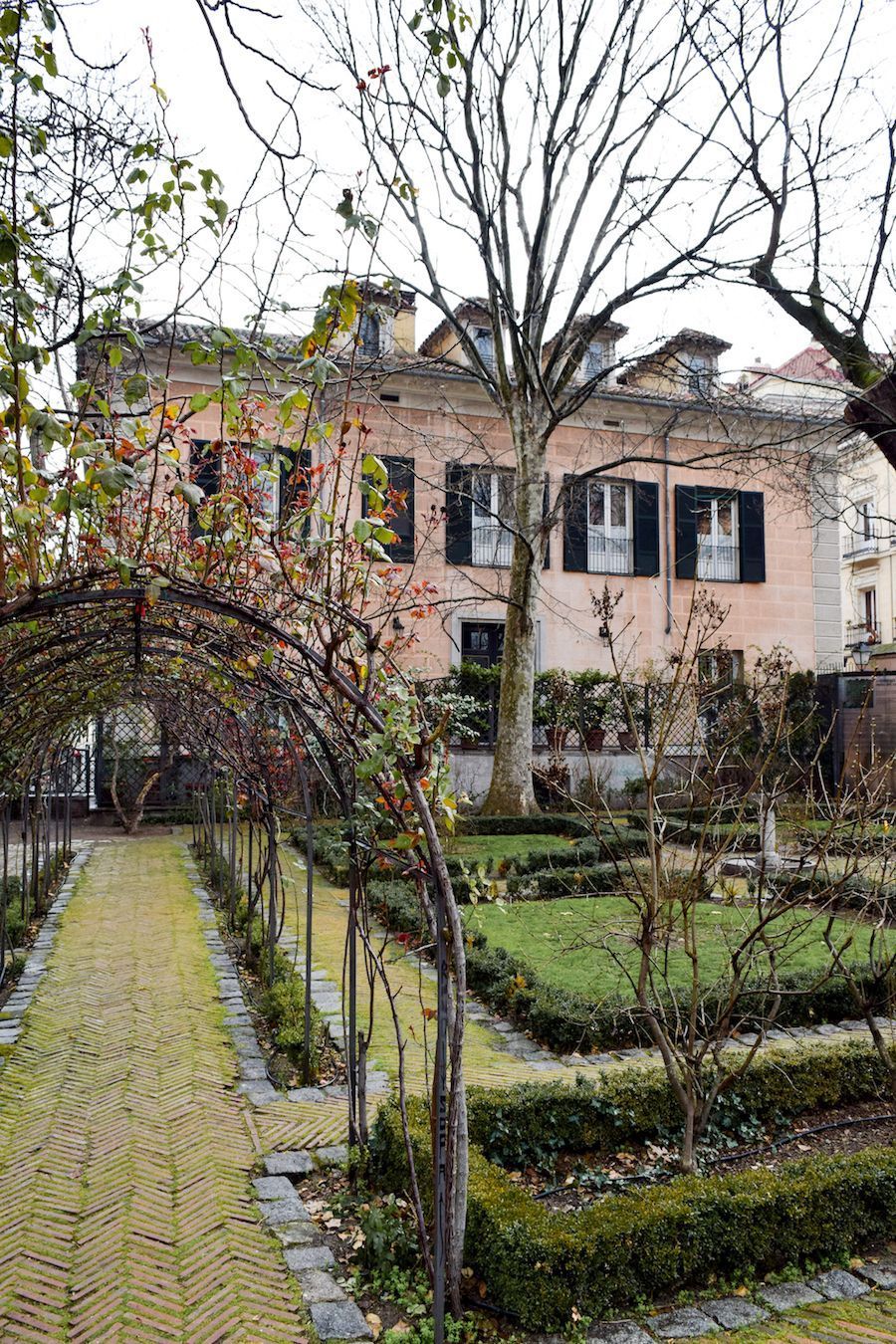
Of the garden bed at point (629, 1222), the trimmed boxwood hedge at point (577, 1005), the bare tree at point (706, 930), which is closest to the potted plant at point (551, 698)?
the bare tree at point (706, 930)

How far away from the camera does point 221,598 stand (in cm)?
313

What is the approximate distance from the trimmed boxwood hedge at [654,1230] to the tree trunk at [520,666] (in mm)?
9606

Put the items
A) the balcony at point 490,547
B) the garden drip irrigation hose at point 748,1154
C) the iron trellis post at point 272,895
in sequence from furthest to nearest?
1. the balcony at point 490,547
2. the iron trellis post at point 272,895
3. the garden drip irrigation hose at point 748,1154

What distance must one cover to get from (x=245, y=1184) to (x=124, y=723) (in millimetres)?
11760

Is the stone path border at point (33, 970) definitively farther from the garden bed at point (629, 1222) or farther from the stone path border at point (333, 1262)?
the garden bed at point (629, 1222)

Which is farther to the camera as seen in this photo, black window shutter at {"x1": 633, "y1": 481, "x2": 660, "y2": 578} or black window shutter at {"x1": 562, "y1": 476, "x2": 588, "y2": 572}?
black window shutter at {"x1": 633, "y1": 481, "x2": 660, "y2": 578}

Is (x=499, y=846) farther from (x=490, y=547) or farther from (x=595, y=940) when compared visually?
(x=490, y=547)

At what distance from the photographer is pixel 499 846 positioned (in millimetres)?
11539

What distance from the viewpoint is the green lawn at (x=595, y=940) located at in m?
6.44

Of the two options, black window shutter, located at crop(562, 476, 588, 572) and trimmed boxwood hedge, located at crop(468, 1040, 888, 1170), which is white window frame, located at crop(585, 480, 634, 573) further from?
trimmed boxwood hedge, located at crop(468, 1040, 888, 1170)

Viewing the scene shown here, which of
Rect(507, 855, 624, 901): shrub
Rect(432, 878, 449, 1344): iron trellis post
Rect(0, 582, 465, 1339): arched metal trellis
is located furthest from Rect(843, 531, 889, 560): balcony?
Rect(432, 878, 449, 1344): iron trellis post

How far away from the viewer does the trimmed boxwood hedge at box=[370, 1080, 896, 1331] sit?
2.92m

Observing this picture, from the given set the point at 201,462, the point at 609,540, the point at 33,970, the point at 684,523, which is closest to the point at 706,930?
the point at 33,970

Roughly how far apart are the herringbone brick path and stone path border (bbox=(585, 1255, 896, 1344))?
979mm
